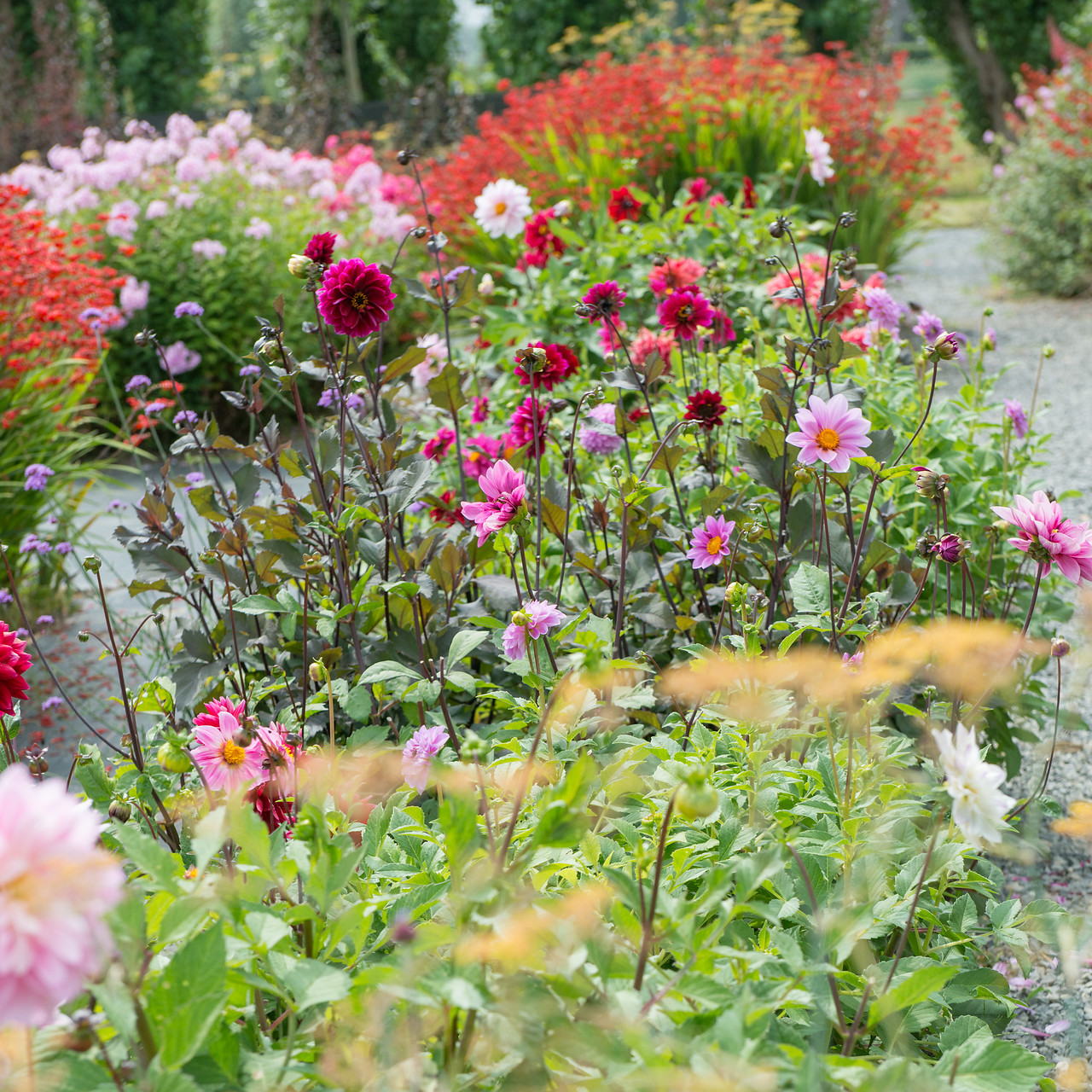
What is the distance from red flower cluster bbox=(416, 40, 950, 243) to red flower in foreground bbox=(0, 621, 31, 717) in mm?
3941

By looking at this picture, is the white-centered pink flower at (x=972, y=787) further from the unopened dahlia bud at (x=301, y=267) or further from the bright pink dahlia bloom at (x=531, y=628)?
the unopened dahlia bud at (x=301, y=267)

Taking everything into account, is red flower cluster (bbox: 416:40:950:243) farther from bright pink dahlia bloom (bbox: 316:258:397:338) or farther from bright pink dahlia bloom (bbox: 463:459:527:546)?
bright pink dahlia bloom (bbox: 463:459:527:546)

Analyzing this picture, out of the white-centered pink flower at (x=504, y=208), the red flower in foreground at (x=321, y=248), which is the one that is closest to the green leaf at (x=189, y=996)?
the red flower in foreground at (x=321, y=248)

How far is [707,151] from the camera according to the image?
5164mm

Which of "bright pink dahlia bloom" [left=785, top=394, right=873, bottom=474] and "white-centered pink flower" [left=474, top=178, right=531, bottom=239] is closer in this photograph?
"bright pink dahlia bloom" [left=785, top=394, right=873, bottom=474]

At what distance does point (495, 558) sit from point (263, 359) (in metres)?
0.65

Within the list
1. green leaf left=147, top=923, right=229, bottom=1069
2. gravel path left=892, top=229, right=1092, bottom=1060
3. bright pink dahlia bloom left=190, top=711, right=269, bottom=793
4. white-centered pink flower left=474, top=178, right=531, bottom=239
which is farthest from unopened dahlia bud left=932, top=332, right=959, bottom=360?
white-centered pink flower left=474, top=178, right=531, bottom=239

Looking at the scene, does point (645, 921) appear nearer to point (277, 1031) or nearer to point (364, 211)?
point (277, 1031)

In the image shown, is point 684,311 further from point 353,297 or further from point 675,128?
point 675,128

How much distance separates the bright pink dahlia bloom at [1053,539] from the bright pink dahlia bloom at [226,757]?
0.93 metres

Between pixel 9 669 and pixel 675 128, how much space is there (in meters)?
4.88

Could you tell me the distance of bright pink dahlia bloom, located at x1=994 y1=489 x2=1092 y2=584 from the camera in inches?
45.4

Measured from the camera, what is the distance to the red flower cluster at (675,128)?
5.22 metres

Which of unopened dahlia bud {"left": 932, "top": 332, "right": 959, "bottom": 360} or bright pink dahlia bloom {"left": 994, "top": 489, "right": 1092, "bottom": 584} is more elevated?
unopened dahlia bud {"left": 932, "top": 332, "right": 959, "bottom": 360}
